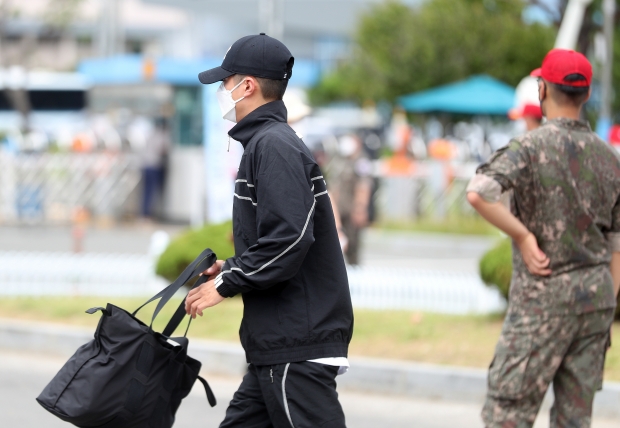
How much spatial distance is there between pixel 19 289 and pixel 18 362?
234 centimetres

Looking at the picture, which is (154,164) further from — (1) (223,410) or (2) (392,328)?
(1) (223,410)

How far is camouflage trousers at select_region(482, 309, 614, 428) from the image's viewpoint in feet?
13.7

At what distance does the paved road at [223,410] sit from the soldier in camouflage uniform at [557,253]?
2.15 m

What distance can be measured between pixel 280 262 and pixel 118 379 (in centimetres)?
72

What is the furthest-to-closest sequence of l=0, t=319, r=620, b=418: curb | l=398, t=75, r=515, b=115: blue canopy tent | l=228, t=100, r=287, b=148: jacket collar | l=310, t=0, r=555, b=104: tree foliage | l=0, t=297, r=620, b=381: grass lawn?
l=310, t=0, r=555, b=104: tree foliage → l=398, t=75, r=515, b=115: blue canopy tent → l=0, t=297, r=620, b=381: grass lawn → l=0, t=319, r=620, b=418: curb → l=228, t=100, r=287, b=148: jacket collar

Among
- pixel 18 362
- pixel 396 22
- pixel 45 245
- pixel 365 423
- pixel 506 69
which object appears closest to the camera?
pixel 365 423

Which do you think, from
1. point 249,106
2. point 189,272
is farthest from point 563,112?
point 189,272

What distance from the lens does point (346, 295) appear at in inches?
140

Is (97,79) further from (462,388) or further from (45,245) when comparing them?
(462,388)

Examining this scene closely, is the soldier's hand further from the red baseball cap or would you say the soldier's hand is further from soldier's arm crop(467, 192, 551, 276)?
the red baseball cap

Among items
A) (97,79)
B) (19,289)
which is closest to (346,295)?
(19,289)

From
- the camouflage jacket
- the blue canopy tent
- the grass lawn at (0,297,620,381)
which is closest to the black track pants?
the camouflage jacket

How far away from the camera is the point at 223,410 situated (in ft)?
21.7

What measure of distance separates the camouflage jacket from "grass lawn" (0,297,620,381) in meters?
2.71
